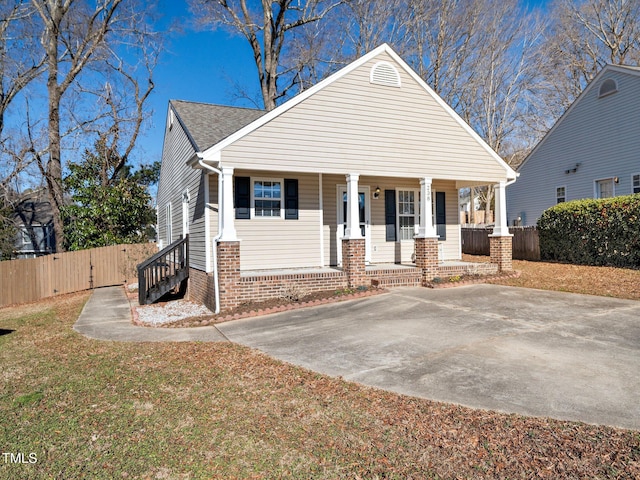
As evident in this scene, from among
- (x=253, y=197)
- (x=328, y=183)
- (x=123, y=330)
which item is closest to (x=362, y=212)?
(x=328, y=183)

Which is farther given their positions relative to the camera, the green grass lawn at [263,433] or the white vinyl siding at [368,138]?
the white vinyl siding at [368,138]

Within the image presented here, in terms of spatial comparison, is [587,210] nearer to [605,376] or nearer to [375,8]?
[605,376]

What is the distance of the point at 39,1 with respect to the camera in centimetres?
1819

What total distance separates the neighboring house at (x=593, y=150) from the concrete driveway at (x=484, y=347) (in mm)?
9636

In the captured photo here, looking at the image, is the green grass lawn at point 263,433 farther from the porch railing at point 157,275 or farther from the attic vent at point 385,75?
the attic vent at point 385,75

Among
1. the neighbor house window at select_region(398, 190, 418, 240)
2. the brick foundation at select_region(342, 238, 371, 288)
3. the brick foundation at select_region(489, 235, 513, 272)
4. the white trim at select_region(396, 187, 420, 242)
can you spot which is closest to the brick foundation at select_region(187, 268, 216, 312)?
the brick foundation at select_region(342, 238, 371, 288)

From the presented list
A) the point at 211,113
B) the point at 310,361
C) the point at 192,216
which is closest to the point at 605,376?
the point at 310,361

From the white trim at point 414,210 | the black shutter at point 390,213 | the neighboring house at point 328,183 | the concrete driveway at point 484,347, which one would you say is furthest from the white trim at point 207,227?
the white trim at point 414,210

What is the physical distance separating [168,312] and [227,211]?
2.83 m

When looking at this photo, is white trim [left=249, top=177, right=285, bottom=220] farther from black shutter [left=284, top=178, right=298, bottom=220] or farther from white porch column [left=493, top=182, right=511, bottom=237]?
white porch column [left=493, top=182, right=511, bottom=237]

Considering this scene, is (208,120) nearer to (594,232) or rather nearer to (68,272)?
(68,272)

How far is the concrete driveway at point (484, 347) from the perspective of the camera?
3764mm

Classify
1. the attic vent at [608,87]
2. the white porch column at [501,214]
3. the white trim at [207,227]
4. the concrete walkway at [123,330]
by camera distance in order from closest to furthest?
the concrete walkway at [123,330] → the white trim at [207,227] → the white porch column at [501,214] → the attic vent at [608,87]

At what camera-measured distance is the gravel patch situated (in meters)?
8.13
